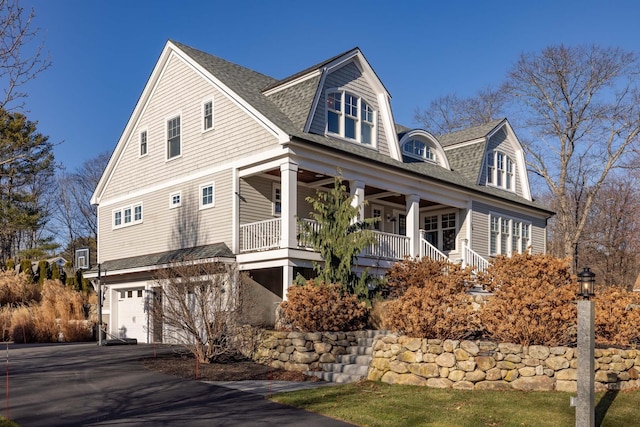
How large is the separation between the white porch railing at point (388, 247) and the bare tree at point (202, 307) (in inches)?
212

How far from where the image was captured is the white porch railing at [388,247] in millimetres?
18562

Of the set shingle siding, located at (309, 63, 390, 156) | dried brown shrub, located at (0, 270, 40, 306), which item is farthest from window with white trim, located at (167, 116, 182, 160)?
dried brown shrub, located at (0, 270, 40, 306)

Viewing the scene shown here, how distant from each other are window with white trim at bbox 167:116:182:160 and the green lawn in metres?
12.1

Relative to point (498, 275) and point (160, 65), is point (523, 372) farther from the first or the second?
point (160, 65)

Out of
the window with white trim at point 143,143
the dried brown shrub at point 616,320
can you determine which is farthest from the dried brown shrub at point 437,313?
the window with white trim at point 143,143

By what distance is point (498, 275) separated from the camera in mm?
12758

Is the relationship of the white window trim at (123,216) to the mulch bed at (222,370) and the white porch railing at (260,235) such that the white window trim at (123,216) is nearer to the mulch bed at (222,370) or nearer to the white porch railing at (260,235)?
the white porch railing at (260,235)

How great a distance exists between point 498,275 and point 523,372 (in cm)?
232

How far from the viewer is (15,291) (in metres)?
25.4

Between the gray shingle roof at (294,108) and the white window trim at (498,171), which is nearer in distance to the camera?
the gray shingle roof at (294,108)

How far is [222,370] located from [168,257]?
23.3ft

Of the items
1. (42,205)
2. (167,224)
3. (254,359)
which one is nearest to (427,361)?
(254,359)

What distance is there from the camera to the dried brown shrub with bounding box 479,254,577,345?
1130cm

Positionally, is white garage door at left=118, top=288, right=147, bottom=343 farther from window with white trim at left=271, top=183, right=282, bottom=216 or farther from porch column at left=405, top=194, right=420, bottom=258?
porch column at left=405, top=194, right=420, bottom=258
